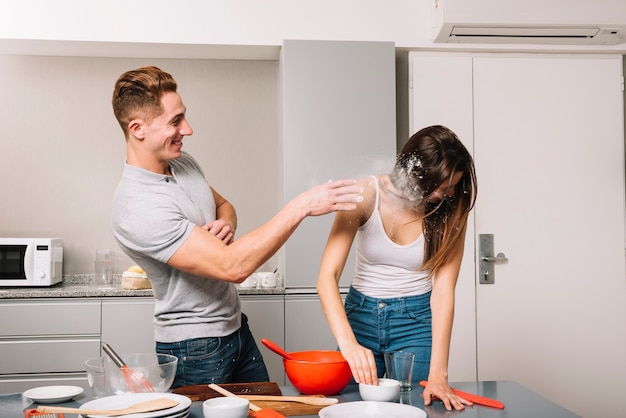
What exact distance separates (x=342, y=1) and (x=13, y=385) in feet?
8.73

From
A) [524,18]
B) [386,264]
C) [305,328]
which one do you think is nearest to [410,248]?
[386,264]

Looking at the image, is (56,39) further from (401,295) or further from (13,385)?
(401,295)

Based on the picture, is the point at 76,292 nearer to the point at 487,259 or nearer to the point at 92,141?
the point at 92,141

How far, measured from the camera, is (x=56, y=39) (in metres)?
3.51

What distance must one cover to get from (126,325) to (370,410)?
2193 mm

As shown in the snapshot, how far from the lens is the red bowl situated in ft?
5.20

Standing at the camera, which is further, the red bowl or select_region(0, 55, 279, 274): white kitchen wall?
select_region(0, 55, 279, 274): white kitchen wall

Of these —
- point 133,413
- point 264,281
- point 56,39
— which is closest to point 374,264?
point 133,413

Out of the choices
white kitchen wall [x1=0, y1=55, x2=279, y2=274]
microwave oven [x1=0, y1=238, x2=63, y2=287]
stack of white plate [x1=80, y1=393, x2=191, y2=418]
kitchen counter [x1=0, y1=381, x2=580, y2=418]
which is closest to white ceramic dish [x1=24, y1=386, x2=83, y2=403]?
kitchen counter [x1=0, y1=381, x2=580, y2=418]

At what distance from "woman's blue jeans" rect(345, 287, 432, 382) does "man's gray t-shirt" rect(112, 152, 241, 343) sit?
0.42 m

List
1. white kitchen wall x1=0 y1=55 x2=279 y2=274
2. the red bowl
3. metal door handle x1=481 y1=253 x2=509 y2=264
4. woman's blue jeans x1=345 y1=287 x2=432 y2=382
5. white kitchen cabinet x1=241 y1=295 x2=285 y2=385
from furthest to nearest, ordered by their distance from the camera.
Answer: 1. white kitchen wall x1=0 y1=55 x2=279 y2=274
2. metal door handle x1=481 y1=253 x2=509 y2=264
3. white kitchen cabinet x1=241 y1=295 x2=285 y2=385
4. woman's blue jeans x1=345 y1=287 x2=432 y2=382
5. the red bowl

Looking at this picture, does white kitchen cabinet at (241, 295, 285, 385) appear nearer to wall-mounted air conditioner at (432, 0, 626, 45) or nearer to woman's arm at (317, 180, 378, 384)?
woman's arm at (317, 180, 378, 384)

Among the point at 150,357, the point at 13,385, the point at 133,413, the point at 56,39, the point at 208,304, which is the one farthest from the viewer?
the point at 56,39

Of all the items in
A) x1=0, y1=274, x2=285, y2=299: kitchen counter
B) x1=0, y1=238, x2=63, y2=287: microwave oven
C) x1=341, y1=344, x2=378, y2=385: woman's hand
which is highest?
x1=0, y1=238, x2=63, y2=287: microwave oven
